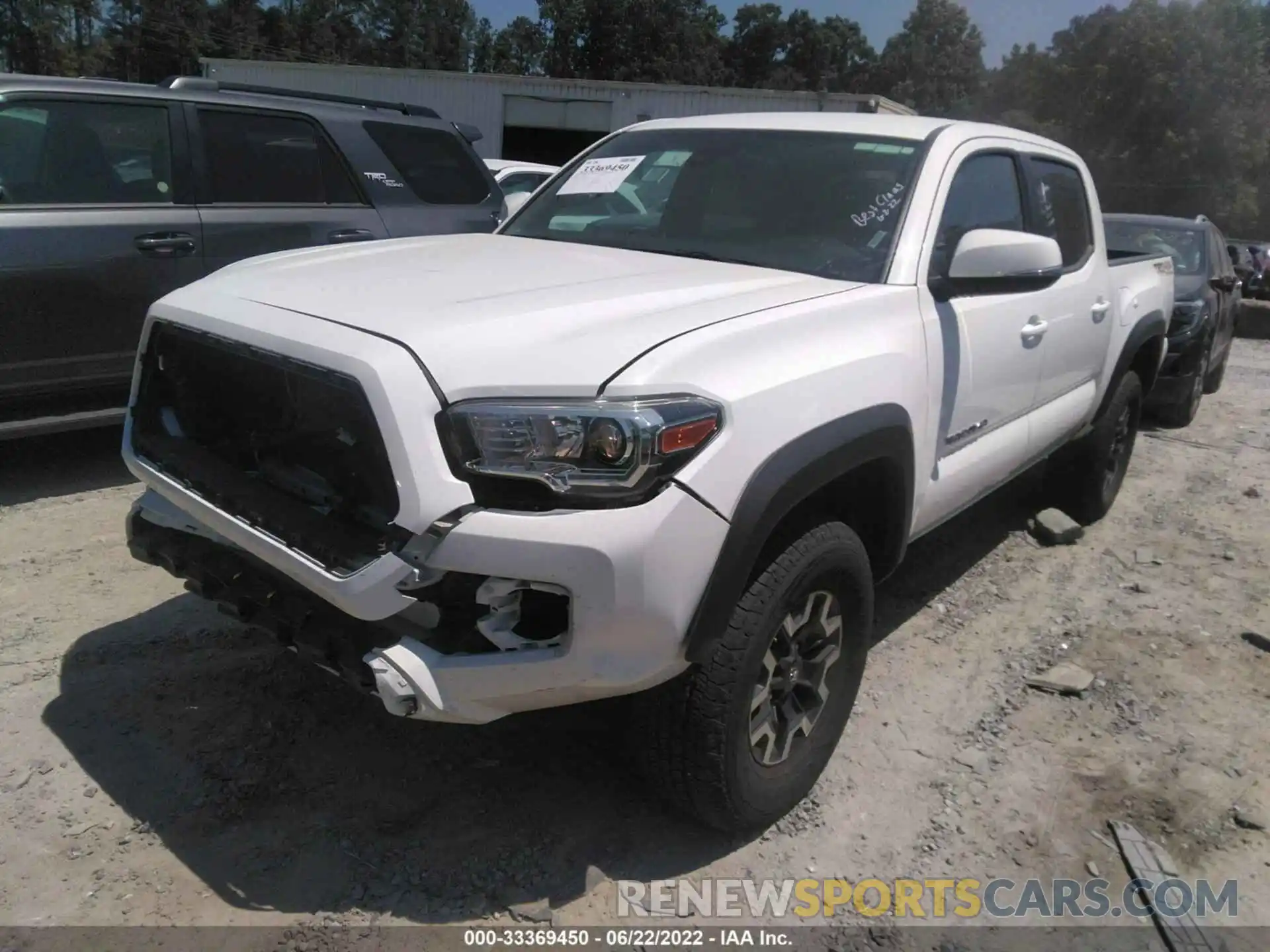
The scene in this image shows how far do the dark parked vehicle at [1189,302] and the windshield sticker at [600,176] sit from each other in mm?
5107

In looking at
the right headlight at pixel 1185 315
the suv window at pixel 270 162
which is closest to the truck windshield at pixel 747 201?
the suv window at pixel 270 162

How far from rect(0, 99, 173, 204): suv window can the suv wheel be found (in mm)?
3916

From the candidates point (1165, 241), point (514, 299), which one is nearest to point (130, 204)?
point (514, 299)

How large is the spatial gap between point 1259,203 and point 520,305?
141 feet

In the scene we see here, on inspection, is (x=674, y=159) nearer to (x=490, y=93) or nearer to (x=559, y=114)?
(x=559, y=114)

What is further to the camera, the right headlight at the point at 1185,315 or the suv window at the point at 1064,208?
the right headlight at the point at 1185,315

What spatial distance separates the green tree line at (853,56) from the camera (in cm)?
3575

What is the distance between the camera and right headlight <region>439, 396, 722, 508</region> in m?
2.15

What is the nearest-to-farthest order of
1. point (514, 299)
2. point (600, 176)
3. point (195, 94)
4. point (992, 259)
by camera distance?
point (514, 299) < point (992, 259) < point (600, 176) < point (195, 94)

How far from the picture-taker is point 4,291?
4473 mm

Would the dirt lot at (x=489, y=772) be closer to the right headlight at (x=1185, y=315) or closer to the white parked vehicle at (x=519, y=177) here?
the right headlight at (x=1185, y=315)

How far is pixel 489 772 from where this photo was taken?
3027 mm

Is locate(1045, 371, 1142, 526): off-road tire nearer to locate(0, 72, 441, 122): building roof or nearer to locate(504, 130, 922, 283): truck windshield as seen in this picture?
locate(504, 130, 922, 283): truck windshield

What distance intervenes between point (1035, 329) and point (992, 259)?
86 cm
